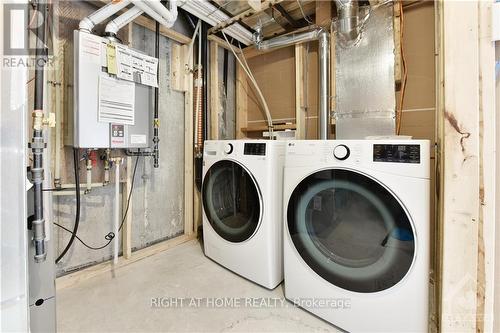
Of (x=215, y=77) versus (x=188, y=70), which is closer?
(x=188, y=70)

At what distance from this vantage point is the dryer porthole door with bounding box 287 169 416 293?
96 centimetres

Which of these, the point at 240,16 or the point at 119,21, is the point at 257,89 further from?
the point at 119,21

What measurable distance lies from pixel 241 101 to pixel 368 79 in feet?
3.99

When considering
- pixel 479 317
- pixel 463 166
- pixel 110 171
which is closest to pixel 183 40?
pixel 110 171

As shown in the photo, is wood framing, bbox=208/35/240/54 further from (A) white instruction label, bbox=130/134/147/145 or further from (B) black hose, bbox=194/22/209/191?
(A) white instruction label, bbox=130/134/147/145

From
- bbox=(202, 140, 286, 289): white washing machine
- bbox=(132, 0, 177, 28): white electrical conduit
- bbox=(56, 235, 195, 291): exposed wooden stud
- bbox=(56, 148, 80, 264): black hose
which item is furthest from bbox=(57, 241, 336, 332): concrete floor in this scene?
bbox=(132, 0, 177, 28): white electrical conduit

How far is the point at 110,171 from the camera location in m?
1.57

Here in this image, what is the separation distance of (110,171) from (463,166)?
1859 millimetres

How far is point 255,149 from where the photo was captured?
1.40 m

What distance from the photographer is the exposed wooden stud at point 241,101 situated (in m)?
2.39

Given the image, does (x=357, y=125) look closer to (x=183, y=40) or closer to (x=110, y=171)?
(x=183, y=40)

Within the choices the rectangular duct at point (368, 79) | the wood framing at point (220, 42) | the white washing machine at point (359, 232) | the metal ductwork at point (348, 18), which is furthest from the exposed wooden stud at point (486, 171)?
the wood framing at point (220, 42)

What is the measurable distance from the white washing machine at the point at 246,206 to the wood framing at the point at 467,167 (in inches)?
30.8

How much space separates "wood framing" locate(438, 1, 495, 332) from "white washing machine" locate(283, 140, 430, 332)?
12cm
